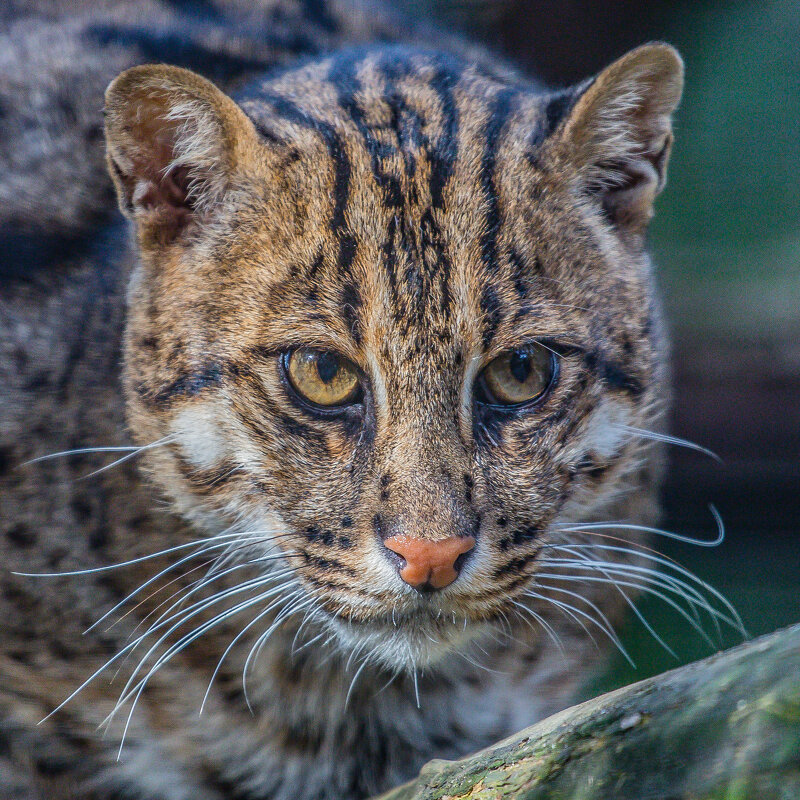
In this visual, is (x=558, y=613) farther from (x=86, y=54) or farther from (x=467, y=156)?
(x=86, y=54)

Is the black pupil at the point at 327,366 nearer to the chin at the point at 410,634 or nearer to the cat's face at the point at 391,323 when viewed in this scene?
the cat's face at the point at 391,323

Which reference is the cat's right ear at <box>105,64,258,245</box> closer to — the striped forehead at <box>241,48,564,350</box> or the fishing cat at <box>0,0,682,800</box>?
the fishing cat at <box>0,0,682,800</box>

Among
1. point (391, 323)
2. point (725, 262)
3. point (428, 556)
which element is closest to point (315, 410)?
point (391, 323)

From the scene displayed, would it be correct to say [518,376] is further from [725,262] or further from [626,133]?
[725,262]

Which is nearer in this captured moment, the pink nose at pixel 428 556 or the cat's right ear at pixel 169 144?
the pink nose at pixel 428 556

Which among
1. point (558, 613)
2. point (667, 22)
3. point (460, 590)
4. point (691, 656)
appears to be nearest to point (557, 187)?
point (460, 590)

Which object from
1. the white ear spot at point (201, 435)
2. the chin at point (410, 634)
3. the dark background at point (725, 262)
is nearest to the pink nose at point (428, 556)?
the chin at point (410, 634)

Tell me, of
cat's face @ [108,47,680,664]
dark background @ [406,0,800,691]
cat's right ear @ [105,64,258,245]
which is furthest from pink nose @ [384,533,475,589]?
dark background @ [406,0,800,691]
